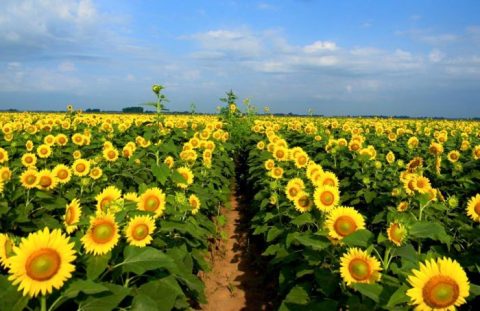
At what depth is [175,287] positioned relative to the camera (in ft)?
9.75

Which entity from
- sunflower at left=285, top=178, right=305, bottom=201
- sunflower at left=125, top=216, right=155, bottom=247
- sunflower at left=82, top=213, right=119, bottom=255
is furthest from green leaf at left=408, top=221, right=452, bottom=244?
sunflower at left=285, top=178, right=305, bottom=201

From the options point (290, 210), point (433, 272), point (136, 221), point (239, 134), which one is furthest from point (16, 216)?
point (239, 134)

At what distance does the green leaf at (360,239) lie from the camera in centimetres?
262

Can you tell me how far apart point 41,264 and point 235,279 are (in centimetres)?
438

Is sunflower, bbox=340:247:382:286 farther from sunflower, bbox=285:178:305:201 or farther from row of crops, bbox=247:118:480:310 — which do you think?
sunflower, bbox=285:178:305:201

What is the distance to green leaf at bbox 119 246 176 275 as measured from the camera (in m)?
2.49

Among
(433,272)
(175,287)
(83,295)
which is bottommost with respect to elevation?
(175,287)

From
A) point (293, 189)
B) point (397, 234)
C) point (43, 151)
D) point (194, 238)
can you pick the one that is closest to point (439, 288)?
point (397, 234)

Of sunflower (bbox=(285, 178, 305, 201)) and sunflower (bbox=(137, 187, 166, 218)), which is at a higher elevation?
sunflower (bbox=(137, 187, 166, 218))

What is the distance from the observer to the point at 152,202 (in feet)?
11.7

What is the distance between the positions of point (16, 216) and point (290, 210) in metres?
2.96

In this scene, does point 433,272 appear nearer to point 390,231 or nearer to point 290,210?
point 390,231

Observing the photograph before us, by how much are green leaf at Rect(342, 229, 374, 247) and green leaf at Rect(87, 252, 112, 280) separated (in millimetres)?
1432

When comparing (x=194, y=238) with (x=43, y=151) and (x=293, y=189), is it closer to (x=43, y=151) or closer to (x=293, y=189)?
(x=293, y=189)
